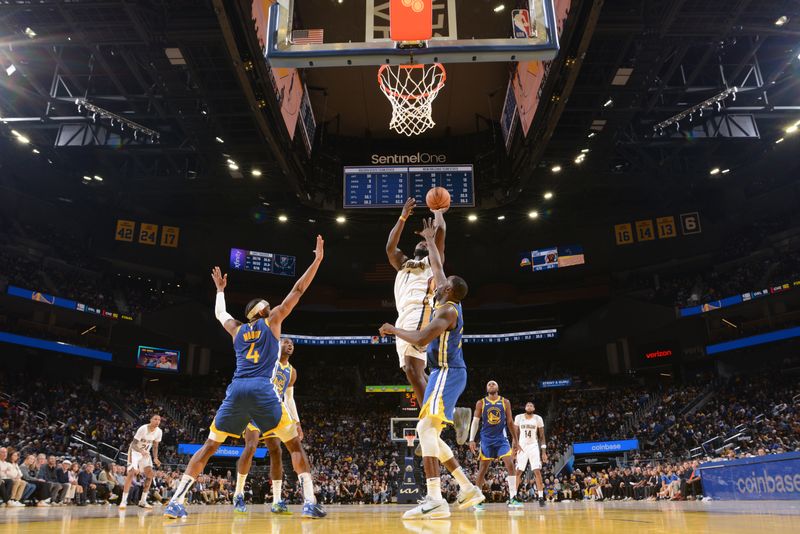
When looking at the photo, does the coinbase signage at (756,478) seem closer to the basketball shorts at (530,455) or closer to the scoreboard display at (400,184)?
the basketball shorts at (530,455)

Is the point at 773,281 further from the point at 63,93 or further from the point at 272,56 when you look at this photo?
the point at 63,93

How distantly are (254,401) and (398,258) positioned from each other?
2312 millimetres

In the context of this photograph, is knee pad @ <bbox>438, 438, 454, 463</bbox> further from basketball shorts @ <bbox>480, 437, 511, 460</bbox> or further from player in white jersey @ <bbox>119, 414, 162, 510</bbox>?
player in white jersey @ <bbox>119, 414, 162, 510</bbox>

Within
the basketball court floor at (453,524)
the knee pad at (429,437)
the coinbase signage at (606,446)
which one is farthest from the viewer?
the coinbase signage at (606,446)

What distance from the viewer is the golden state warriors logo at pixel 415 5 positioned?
280 inches

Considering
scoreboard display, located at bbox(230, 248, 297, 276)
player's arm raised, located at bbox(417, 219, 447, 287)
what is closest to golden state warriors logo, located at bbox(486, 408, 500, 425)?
player's arm raised, located at bbox(417, 219, 447, 287)

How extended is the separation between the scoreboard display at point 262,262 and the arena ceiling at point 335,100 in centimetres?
352

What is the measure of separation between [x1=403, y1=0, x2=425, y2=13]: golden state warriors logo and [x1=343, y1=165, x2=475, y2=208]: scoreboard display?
457 inches

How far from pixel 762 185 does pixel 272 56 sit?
2958 cm

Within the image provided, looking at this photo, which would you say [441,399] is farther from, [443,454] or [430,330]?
[430,330]

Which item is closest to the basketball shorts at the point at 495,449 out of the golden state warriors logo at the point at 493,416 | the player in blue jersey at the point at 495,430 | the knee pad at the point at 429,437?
the player in blue jersey at the point at 495,430

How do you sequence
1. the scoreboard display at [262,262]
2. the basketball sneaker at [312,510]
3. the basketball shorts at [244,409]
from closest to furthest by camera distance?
the basketball shorts at [244,409] → the basketball sneaker at [312,510] → the scoreboard display at [262,262]

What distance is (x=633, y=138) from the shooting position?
21.0 metres

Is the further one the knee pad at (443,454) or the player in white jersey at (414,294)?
the player in white jersey at (414,294)
